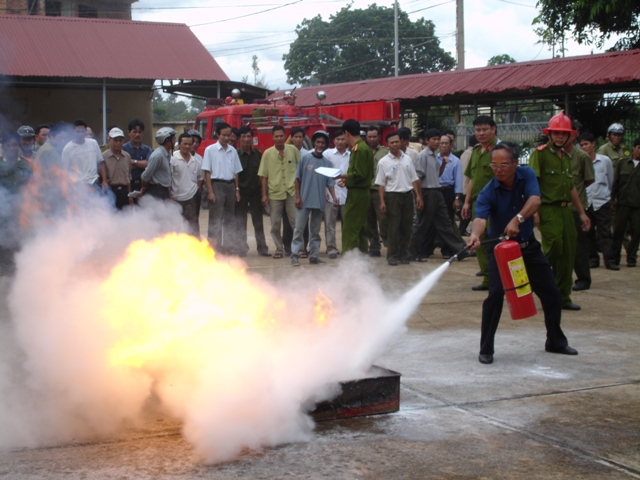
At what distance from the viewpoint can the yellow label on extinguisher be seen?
594 cm

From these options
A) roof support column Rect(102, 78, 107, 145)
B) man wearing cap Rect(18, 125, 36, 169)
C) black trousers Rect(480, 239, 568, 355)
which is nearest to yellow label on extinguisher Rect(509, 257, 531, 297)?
black trousers Rect(480, 239, 568, 355)

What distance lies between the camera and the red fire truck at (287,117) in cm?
2011

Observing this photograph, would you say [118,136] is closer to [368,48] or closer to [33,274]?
[33,274]

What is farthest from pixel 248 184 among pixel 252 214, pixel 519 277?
pixel 519 277

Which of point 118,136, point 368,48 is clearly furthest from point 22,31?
point 368,48

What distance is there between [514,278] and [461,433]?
1.78 meters

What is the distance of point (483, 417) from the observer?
190 inches

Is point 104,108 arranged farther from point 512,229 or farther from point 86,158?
point 512,229

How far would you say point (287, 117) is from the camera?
66.7ft

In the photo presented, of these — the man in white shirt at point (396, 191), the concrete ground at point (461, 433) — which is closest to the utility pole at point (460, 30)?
the man in white shirt at point (396, 191)

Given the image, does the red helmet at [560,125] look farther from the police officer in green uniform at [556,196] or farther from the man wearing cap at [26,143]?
the man wearing cap at [26,143]

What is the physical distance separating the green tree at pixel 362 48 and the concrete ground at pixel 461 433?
5907 cm

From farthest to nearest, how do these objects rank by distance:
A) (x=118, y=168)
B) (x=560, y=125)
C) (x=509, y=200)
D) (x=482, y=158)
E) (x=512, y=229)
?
(x=118, y=168) < (x=482, y=158) < (x=560, y=125) < (x=509, y=200) < (x=512, y=229)

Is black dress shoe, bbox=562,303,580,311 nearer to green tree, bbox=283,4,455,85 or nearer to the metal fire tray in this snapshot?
the metal fire tray
